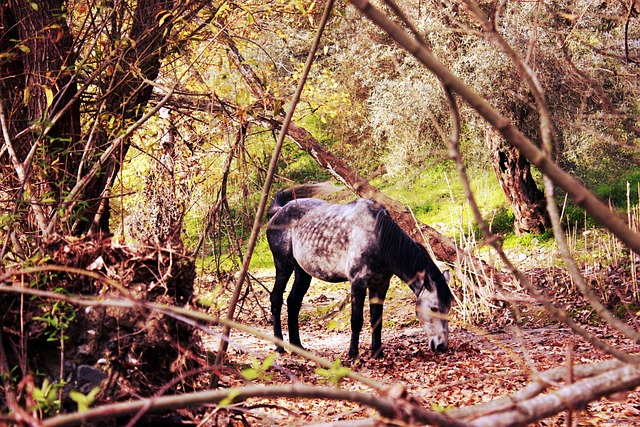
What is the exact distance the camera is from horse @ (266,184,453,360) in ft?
24.0

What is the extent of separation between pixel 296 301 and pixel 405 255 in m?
1.83

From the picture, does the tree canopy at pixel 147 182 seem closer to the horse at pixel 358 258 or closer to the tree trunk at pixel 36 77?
the tree trunk at pixel 36 77

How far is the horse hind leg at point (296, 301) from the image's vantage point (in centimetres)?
834

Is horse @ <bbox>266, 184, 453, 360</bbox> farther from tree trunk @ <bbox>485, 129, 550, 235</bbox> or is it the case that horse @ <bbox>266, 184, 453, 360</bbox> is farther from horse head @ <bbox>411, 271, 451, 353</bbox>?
tree trunk @ <bbox>485, 129, 550, 235</bbox>

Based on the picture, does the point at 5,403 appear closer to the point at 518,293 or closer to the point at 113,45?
the point at 113,45

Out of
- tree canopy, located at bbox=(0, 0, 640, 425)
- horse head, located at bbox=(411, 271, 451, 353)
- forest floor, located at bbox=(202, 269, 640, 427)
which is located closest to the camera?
tree canopy, located at bbox=(0, 0, 640, 425)

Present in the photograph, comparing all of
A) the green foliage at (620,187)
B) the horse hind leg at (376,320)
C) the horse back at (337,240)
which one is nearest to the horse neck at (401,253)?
the horse back at (337,240)

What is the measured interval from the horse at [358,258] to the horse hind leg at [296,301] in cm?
1

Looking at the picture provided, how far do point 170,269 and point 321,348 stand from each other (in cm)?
515

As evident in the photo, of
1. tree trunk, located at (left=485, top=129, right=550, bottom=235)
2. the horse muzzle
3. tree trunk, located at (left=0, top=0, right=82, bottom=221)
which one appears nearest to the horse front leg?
the horse muzzle

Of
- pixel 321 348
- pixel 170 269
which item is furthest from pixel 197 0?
pixel 321 348

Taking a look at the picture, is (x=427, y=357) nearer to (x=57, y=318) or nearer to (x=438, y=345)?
(x=438, y=345)

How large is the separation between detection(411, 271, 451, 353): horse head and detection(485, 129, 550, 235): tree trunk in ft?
21.5

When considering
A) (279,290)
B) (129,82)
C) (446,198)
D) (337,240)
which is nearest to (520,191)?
(446,198)
